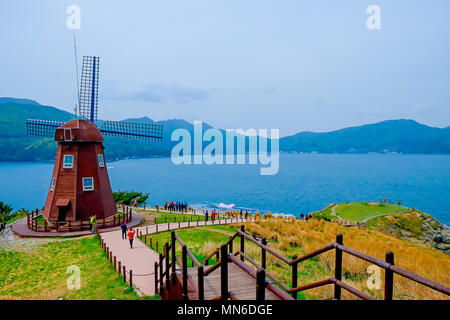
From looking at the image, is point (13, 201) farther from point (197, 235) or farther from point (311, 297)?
point (311, 297)

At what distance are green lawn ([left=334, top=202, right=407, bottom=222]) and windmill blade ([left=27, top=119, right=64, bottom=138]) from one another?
36547 mm

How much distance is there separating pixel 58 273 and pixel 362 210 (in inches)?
1518

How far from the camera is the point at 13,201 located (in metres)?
75.1

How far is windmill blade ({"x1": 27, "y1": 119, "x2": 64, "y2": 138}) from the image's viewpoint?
28094 millimetres

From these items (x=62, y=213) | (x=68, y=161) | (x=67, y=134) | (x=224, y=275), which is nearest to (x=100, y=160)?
(x=68, y=161)

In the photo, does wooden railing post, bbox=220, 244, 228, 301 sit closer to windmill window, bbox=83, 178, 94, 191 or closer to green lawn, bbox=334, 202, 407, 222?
windmill window, bbox=83, 178, 94, 191

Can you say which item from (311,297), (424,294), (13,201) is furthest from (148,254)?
(13,201)

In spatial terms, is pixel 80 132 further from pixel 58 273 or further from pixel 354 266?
pixel 354 266

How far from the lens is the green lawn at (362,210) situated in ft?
126

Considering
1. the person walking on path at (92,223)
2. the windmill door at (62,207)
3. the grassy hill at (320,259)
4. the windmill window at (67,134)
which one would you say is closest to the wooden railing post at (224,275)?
the grassy hill at (320,259)

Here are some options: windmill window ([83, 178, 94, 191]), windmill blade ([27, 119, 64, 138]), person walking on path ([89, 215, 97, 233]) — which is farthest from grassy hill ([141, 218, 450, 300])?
windmill blade ([27, 119, 64, 138])

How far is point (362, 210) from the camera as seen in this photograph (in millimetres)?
40719

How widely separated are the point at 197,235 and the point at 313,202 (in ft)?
191

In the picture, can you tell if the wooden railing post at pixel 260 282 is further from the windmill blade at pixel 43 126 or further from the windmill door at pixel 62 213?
the windmill blade at pixel 43 126
